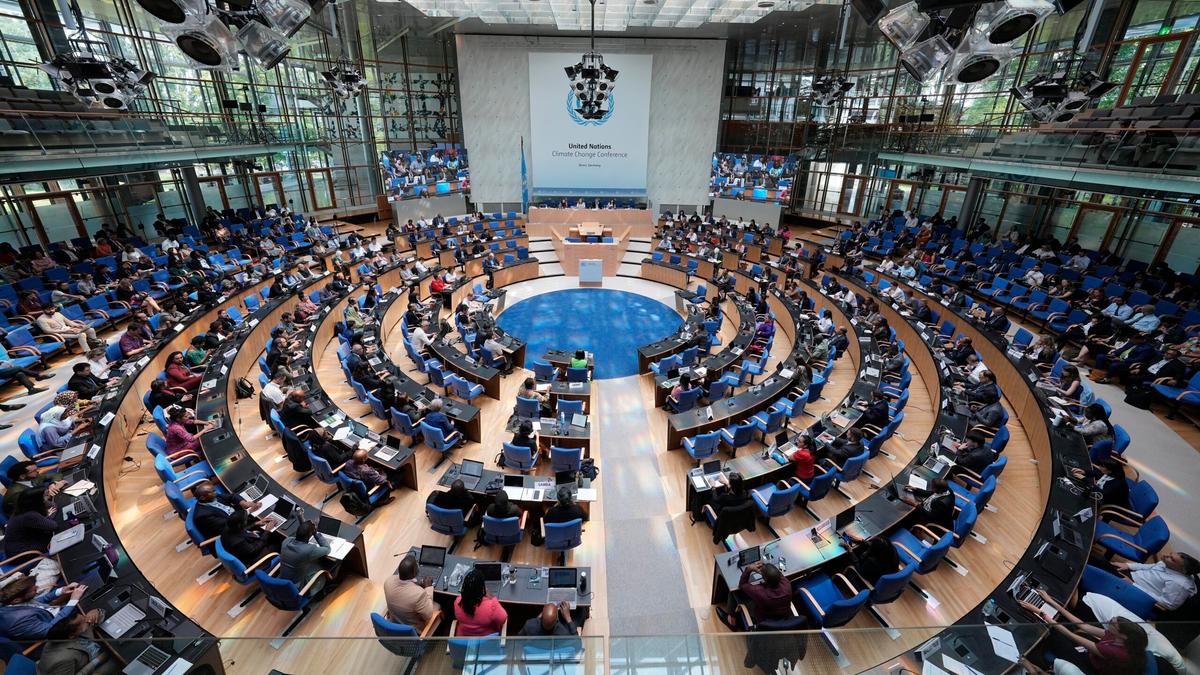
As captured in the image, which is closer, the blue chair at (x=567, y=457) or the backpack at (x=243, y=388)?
the blue chair at (x=567, y=457)

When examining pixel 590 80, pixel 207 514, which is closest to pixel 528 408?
pixel 207 514

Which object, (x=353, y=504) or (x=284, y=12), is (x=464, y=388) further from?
(x=284, y=12)

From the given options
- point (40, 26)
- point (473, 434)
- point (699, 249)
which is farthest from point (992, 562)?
point (40, 26)

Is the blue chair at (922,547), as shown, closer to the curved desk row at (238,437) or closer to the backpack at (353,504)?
the curved desk row at (238,437)

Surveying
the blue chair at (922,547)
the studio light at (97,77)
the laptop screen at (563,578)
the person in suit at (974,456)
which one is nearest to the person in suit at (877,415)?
the person in suit at (974,456)

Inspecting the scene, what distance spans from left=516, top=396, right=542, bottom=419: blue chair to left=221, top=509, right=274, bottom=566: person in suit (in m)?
4.68

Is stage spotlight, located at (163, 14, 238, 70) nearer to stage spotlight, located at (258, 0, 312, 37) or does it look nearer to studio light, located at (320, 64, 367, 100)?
stage spotlight, located at (258, 0, 312, 37)

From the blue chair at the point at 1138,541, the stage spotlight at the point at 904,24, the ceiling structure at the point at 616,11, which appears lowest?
the blue chair at the point at 1138,541

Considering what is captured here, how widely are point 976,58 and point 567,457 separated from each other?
898 cm

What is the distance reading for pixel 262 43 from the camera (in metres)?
8.23

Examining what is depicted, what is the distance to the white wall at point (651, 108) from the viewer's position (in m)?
25.6

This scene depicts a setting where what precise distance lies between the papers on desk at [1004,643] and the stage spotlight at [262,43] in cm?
1232

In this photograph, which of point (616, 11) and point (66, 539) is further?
point (616, 11)

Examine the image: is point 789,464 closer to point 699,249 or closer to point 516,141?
point 699,249
